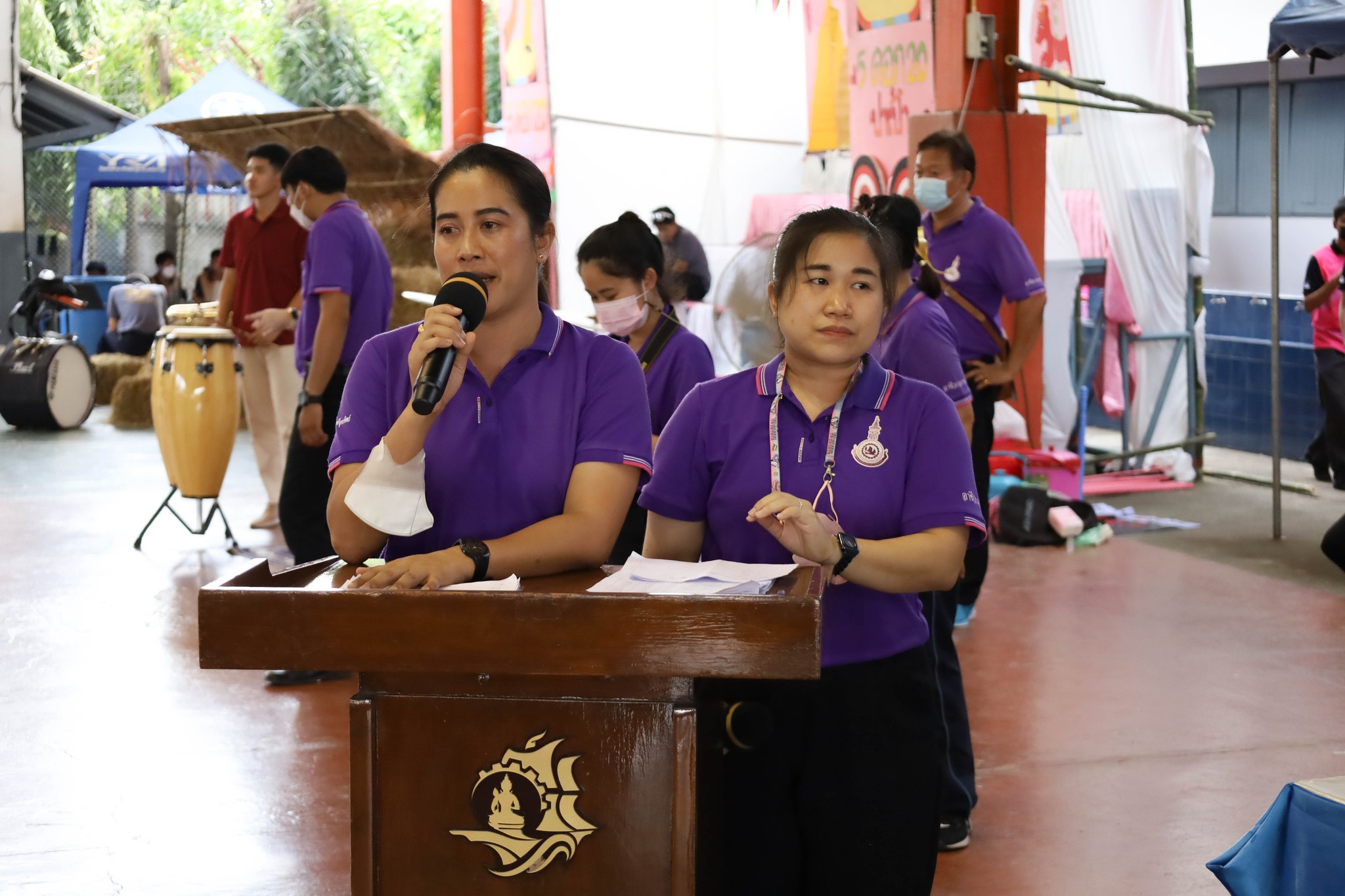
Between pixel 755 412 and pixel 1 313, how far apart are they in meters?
15.8

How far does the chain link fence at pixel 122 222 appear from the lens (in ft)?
59.1

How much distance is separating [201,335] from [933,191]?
3.44 meters

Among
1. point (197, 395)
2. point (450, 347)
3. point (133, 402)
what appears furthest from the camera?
point (133, 402)

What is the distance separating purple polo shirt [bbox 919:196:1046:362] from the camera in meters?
4.59

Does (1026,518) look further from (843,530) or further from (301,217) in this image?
(843,530)

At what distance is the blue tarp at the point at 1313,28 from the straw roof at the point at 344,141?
464 centimetres

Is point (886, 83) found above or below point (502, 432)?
above

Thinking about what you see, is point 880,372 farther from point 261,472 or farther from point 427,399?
point 261,472

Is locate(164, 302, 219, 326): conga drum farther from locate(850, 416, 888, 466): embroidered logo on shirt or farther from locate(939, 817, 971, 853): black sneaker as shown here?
locate(850, 416, 888, 466): embroidered logo on shirt

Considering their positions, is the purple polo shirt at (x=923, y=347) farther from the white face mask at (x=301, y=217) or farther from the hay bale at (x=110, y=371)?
the hay bale at (x=110, y=371)

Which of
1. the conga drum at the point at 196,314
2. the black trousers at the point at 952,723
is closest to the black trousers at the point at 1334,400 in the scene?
the black trousers at the point at 952,723

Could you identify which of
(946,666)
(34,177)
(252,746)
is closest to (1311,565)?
(946,666)

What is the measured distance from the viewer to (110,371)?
12.3 m

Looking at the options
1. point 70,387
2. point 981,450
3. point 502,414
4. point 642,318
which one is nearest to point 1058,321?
point 981,450
